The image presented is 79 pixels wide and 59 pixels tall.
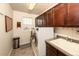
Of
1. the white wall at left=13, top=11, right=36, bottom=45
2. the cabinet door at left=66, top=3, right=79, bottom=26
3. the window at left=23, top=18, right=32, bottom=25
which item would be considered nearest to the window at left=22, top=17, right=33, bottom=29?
the window at left=23, top=18, right=32, bottom=25

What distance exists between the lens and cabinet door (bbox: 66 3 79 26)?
4.88 ft

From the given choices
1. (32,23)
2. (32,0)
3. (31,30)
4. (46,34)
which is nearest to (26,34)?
(31,30)

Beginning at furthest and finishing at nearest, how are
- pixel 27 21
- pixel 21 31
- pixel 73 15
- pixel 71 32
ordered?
pixel 27 21 < pixel 21 31 < pixel 71 32 < pixel 73 15

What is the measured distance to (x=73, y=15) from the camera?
1.55m

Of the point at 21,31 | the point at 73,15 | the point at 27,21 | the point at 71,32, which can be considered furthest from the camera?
the point at 27,21

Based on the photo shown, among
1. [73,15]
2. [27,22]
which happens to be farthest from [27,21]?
[73,15]

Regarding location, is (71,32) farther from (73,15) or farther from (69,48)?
(73,15)

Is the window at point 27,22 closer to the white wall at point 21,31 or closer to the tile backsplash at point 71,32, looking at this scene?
the white wall at point 21,31

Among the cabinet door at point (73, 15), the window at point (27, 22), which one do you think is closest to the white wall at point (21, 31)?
the window at point (27, 22)

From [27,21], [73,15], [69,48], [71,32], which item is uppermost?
[27,21]

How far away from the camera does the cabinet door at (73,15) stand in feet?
4.88

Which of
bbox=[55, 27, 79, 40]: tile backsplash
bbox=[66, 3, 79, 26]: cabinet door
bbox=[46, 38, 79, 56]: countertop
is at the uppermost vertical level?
bbox=[66, 3, 79, 26]: cabinet door

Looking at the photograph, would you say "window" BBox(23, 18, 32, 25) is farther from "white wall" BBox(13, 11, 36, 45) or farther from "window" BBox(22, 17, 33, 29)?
"white wall" BBox(13, 11, 36, 45)

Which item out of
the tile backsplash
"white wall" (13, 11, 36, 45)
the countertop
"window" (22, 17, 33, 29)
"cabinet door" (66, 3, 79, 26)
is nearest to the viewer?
"cabinet door" (66, 3, 79, 26)
